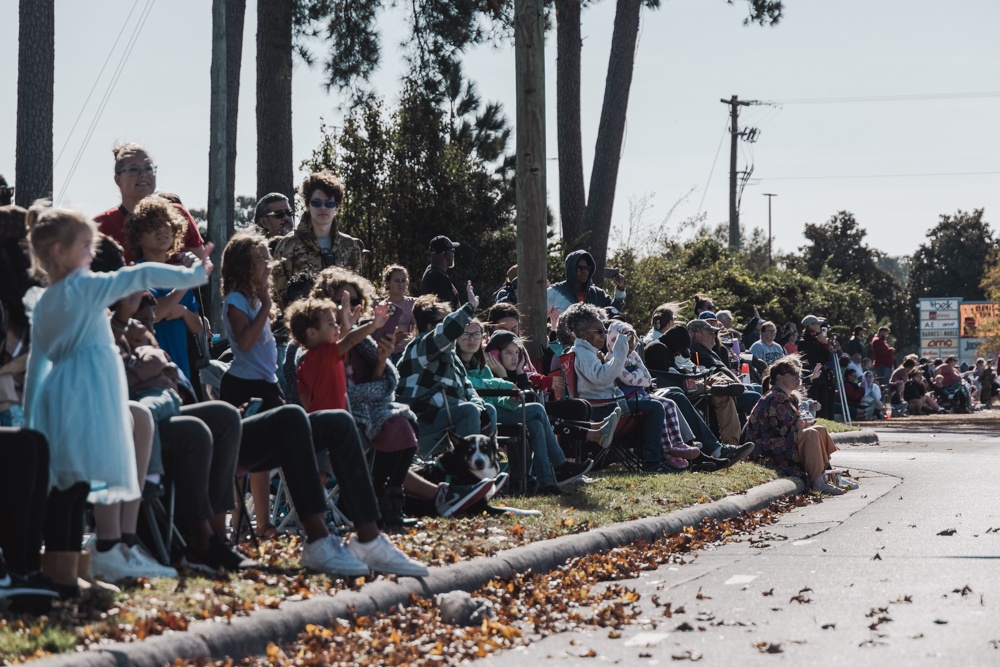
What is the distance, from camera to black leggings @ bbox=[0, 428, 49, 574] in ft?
19.3

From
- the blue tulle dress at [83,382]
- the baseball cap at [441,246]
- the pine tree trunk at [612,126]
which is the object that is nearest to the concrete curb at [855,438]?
the pine tree trunk at [612,126]

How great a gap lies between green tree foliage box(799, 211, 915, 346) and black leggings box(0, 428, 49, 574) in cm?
9024

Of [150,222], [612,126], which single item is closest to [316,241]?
[150,222]

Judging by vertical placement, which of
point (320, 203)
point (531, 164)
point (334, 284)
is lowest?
point (334, 284)

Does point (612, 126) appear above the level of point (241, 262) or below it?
above

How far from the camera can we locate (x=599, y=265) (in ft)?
82.2

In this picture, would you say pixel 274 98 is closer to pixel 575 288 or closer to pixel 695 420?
pixel 575 288

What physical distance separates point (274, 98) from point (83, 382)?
18.4m

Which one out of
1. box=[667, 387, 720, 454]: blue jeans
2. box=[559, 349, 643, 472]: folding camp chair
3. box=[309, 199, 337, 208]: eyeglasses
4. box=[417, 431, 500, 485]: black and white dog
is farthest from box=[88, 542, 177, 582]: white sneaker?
box=[667, 387, 720, 454]: blue jeans

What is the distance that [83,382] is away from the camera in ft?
20.3

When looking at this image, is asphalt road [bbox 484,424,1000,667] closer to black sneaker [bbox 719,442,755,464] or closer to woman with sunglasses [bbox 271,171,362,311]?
Answer: black sneaker [bbox 719,442,755,464]

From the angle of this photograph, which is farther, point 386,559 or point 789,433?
point 789,433

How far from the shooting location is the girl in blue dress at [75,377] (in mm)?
6148

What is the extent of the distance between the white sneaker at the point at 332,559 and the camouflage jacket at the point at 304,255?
351 centimetres
